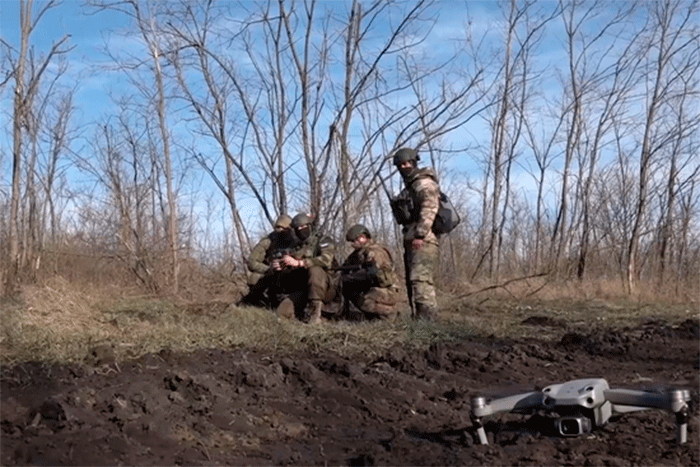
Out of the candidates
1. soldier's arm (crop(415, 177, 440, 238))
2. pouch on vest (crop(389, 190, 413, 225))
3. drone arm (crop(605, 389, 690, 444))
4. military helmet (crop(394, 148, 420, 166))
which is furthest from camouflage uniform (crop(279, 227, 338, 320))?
drone arm (crop(605, 389, 690, 444))

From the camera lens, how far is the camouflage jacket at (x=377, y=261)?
865 cm

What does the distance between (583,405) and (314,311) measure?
4.69 m

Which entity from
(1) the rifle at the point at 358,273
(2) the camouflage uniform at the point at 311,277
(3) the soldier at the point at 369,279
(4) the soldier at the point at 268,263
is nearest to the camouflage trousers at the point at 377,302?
(3) the soldier at the point at 369,279

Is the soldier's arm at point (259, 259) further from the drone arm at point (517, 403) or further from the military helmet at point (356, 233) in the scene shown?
the drone arm at point (517, 403)

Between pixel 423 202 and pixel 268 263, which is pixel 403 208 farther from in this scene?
pixel 268 263

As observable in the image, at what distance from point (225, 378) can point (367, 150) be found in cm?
709

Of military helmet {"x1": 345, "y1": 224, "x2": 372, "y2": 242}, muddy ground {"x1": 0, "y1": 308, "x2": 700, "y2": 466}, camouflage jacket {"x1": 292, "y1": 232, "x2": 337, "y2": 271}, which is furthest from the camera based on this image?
military helmet {"x1": 345, "y1": 224, "x2": 372, "y2": 242}

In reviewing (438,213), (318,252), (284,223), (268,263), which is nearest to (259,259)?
(268,263)

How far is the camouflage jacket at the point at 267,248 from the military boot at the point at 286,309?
1.02 m

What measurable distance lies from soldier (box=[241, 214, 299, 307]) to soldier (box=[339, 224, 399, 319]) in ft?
2.59

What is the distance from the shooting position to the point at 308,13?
11766mm

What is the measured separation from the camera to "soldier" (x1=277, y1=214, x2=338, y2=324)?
8.37m

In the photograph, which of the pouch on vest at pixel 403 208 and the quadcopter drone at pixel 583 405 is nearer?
the quadcopter drone at pixel 583 405

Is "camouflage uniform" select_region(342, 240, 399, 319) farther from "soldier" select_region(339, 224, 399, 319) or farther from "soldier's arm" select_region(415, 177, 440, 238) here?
"soldier's arm" select_region(415, 177, 440, 238)
